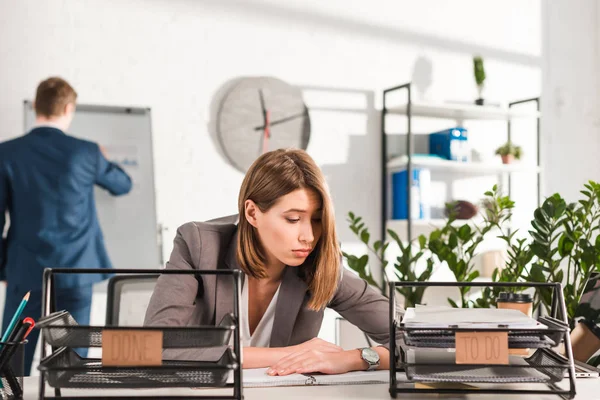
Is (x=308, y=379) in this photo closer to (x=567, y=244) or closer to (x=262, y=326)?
(x=262, y=326)

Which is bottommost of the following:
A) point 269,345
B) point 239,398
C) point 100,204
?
point 269,345

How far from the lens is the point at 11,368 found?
37.8 inches

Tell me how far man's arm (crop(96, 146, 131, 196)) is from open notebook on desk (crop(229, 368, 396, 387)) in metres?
2.18

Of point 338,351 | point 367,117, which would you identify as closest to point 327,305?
point 338,351

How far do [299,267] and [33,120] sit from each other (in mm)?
2090

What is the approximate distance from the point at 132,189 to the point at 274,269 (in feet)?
6.08

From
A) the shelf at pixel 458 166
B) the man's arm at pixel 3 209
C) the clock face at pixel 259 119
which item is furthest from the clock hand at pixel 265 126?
the man's arm at pixel 3 209

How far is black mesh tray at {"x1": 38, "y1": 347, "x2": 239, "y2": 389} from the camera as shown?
871 mm

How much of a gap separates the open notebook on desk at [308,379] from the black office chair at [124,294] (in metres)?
0.73

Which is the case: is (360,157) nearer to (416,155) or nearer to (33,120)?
(416,155)

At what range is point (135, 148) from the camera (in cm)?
337

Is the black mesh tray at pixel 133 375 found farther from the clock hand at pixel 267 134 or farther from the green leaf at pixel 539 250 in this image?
the clock hand at pixel 267 134

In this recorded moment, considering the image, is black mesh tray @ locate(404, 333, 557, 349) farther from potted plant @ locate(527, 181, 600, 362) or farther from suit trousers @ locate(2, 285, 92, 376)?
suit trousers @ locate(2, 285, 92, 376)

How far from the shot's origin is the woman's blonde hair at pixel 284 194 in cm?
149
